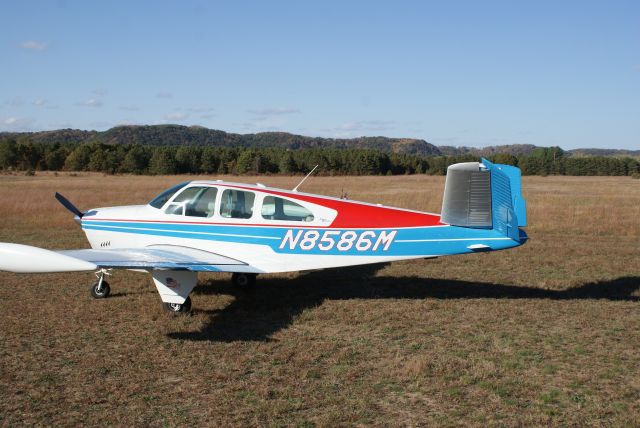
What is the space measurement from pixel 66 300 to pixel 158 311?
1.88m

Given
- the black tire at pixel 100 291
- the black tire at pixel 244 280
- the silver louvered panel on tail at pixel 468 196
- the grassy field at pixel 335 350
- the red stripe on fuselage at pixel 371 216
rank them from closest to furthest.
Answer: the grassy field at pixel 335 350 < the silver louvered panel on tail at pixel 468 196 < the red stripe on fuselage at pixel 371 216 < the black tire at pixel 100 291 < the black tire at pixel 244 280

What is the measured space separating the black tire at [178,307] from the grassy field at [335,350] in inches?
5.8

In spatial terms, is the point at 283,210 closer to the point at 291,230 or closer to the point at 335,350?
the point at 291,230

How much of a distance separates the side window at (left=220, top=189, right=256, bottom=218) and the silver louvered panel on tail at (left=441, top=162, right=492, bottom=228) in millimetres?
2910

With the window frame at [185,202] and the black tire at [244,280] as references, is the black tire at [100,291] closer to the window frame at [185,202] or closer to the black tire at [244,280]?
the window frame at [185,202]

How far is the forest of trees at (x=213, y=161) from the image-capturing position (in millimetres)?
72750

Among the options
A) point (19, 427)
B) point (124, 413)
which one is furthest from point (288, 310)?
point (19, 427)

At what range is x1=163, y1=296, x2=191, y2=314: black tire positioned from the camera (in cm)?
830

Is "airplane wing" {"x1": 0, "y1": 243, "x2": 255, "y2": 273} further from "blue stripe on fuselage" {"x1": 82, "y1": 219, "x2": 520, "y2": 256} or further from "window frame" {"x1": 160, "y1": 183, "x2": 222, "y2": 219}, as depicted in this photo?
"window frame" {"x1": 160, "y1": 183, "x2": 222, "y2": 219}

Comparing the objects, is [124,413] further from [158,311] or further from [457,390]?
[158,311]

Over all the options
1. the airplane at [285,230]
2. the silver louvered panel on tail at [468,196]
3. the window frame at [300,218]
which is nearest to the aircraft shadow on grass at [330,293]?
the airplane at [285,230]

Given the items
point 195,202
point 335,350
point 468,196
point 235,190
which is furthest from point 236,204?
point 468,196

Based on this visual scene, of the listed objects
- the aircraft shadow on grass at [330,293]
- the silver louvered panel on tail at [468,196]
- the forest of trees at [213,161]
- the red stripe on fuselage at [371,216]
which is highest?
the forest of trees at [213,161]

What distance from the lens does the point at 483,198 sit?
7914mm
